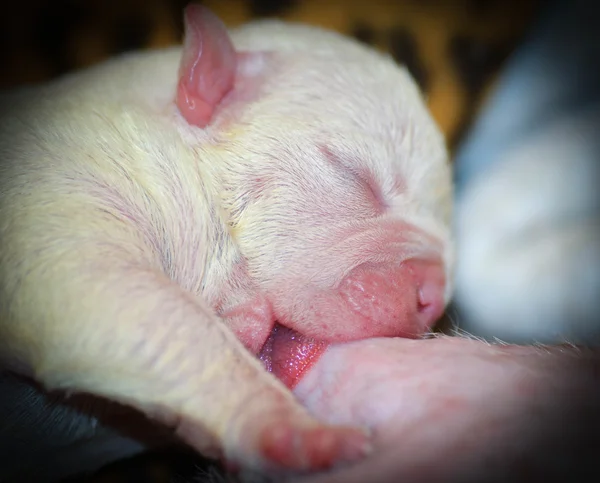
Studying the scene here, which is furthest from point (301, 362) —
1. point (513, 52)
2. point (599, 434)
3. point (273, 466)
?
point (513, 52)

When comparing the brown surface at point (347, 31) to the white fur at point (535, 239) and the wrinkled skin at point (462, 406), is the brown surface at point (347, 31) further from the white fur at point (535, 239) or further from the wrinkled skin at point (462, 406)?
the wrinkled skin at point (462, 406)

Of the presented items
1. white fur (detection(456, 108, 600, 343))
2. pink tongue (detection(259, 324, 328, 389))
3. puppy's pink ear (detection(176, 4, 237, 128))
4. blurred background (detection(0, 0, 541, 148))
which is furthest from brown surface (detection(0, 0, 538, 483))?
pink tongue (detection(259, 324, 328, 389))

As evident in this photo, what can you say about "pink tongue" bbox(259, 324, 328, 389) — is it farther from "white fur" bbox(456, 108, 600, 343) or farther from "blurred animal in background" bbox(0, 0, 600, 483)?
"white fur" bbox(456, 108, 600, 343)

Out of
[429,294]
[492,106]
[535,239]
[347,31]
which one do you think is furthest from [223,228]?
[492,106]

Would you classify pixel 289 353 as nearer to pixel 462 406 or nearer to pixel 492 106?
pixel 462 406

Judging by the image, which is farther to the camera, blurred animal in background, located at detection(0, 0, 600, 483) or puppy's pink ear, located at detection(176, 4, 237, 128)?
blurred animal in background, located at detection(0, 0, 600, 483)

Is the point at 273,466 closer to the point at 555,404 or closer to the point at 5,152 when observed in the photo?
the point at 555,404

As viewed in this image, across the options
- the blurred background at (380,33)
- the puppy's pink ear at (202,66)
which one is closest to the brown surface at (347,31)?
the blurred background at (380,33)
